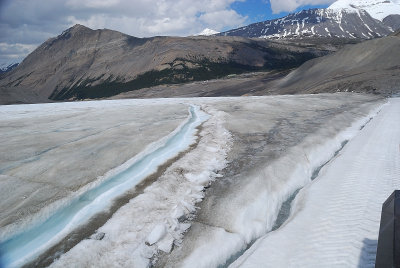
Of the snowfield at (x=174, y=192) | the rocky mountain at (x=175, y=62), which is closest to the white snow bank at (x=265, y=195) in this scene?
the snowfield at (x=174, y=192)

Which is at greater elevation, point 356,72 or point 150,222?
point 356,72

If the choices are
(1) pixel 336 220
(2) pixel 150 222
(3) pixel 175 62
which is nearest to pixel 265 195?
(1) pixel 336 220

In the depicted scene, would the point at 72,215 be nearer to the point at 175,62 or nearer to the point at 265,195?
the point at 265,195

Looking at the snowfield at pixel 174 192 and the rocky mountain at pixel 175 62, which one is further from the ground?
the rocky mountain at pixel 175 62

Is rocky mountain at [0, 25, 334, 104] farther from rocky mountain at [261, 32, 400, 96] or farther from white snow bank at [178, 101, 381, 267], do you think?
white snow bank at [178, 101, 381, 267]

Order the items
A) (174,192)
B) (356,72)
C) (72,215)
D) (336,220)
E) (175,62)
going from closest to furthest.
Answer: (336,220) → (72,215) → (174,192) → (356,72) → (175,62)

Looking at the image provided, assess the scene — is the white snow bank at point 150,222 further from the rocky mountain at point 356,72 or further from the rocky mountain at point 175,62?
the rocky mountain at point 175,62

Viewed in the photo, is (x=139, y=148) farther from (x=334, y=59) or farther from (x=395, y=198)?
(x=334, y=59)
